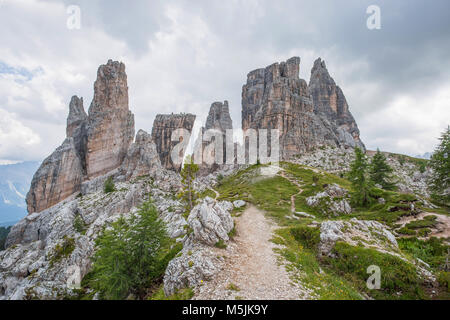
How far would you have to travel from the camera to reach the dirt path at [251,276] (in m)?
10.6

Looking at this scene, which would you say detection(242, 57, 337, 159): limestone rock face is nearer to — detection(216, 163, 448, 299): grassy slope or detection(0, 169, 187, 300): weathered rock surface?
detection(0, 169, 187, 300): weathered rock surface

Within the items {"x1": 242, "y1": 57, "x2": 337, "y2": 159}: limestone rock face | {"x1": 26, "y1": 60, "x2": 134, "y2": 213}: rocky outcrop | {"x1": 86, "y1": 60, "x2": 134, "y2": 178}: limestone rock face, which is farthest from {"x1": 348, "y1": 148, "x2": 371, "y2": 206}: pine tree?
{"x1": 26, "y1": 60, "x2": 134, "y2": 213}: rocky outcrop

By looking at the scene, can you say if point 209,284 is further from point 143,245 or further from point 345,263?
point 345,263

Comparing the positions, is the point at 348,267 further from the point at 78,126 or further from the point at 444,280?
the point at 78,126

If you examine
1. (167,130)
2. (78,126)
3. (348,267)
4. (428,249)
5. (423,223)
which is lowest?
(348,267)

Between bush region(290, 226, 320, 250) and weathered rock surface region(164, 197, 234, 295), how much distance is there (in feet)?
28.9

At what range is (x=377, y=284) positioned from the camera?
13258 mm

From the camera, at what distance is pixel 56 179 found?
79.6m

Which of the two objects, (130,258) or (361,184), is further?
(361,184)

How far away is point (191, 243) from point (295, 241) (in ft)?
41.7

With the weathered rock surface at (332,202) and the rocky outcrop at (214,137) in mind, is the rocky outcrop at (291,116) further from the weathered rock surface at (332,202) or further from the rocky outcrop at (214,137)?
the weathered rock surface at (332,202)

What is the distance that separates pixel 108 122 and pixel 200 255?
98683mm

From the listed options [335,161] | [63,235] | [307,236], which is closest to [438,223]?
[307,236]

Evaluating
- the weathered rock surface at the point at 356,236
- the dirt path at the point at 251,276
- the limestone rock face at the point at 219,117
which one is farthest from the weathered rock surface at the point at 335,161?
the dirt path at the point at 251,276
